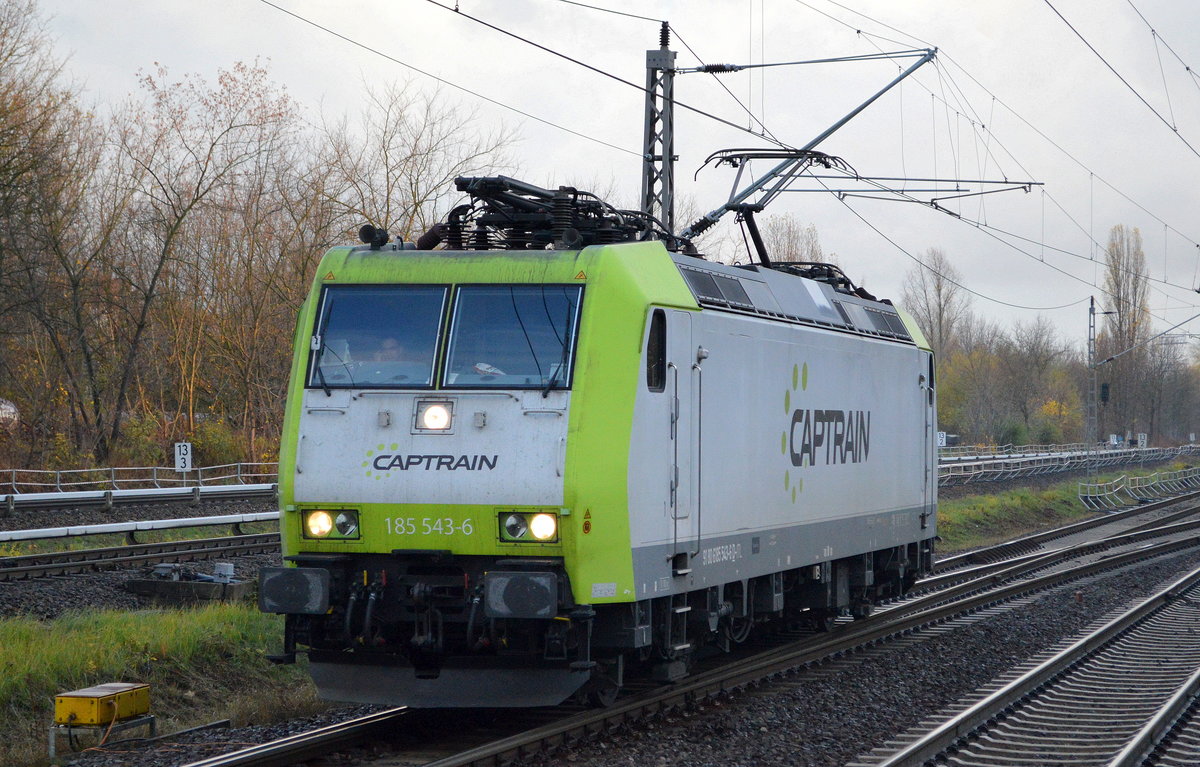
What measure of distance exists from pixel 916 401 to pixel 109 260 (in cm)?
2899

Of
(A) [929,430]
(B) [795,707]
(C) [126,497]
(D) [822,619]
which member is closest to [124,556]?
(C) [126,497]

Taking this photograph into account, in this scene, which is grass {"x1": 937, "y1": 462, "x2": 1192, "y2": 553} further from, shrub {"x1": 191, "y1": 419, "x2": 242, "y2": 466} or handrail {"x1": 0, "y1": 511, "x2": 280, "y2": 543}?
shrub {"x1": 191, "y1": 419, "x2": 242, "y2": 466}

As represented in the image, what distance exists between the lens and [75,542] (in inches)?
923

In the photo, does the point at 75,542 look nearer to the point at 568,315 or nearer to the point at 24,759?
the point at 24,759

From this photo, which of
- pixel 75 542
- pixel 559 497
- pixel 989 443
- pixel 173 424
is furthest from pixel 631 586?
pixel 989 443

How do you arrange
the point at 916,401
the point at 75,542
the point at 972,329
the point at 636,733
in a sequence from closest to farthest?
the point at 636,733
the point at 916,401
the point at 75,542
the point at 972,329

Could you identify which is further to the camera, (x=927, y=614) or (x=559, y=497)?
(x=927, y=614)

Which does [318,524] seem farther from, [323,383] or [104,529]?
[104,529]

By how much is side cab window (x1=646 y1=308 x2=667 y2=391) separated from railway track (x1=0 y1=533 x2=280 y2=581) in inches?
456

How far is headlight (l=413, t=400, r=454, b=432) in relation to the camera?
9.15 metres

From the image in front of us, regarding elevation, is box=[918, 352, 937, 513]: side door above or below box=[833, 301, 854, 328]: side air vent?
below

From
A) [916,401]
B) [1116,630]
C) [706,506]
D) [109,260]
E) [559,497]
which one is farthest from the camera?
[109,260]

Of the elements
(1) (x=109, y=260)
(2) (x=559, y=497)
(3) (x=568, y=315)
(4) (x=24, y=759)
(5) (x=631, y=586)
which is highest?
(1) (x=109, y=260)

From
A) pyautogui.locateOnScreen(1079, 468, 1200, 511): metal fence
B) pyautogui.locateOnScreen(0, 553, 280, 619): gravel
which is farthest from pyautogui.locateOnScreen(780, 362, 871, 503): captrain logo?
pyautogui.locateOnScreen(1079, 468, 1200, 511): metal fence
